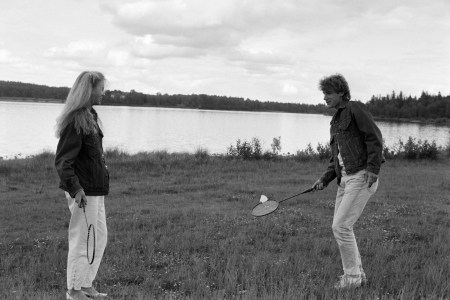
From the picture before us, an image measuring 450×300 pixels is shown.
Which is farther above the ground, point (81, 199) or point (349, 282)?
point (81, 199)

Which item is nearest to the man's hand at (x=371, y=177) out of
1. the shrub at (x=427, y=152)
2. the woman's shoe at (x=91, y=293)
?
the woman's shoe at (x=91, y=293)

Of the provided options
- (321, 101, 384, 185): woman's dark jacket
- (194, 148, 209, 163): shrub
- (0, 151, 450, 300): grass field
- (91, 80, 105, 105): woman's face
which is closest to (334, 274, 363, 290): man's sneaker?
(0, 151, 450, 300): grass field

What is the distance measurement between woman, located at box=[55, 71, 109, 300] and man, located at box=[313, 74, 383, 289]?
2.59m

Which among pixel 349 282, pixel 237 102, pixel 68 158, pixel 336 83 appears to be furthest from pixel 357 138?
pixel 237 102

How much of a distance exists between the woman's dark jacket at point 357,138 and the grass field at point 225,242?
4.54 ft

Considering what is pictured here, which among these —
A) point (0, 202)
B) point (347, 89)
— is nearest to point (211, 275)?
point (347, 89)

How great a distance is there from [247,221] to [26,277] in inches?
168

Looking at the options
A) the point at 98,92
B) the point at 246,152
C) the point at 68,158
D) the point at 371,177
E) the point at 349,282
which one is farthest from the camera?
the point at 246,152

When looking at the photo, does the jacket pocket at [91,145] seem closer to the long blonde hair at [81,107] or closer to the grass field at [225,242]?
the long blonde hair at [81,107]

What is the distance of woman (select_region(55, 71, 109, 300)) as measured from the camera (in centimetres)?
434

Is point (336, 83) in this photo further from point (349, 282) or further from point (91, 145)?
point (91, 145)

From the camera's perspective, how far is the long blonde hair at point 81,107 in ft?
14.4

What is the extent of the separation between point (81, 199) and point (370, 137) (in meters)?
3.09

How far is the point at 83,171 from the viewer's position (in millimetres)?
4480
